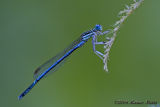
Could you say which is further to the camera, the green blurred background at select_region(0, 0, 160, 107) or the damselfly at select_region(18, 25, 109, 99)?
Answer: the green blurred background at select_region(0, 0, 160, 107)

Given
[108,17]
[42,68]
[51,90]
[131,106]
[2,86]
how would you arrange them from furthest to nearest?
[2,86] < [51,90] < [108,17] < [42,68] < [131,106]

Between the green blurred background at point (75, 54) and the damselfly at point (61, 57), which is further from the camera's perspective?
the green blurred background at point (75, 54)

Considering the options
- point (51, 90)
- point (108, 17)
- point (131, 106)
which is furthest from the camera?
point (51, 90)

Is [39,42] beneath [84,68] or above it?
above

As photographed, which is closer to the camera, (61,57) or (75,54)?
(61,57)

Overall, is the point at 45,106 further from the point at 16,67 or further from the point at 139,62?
the point at 139,62

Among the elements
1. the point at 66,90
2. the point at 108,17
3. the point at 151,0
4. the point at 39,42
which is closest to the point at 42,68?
the point at 66,90

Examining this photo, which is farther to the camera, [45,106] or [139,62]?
[45,106]

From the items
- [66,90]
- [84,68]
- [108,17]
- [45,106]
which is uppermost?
[108,17]
